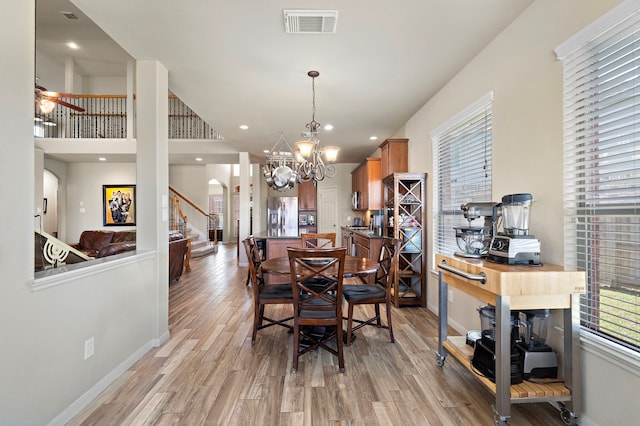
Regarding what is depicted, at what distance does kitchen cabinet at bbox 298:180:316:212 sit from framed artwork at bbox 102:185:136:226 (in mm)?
5123

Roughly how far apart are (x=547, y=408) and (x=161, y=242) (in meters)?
3.35

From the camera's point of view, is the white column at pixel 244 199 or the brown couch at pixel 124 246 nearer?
the brown couch at pixel 124 246

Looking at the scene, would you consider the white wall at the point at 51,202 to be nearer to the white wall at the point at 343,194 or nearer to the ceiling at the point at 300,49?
the ceiling at the point at 300,49

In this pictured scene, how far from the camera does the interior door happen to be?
Answer: 8539 millimetres

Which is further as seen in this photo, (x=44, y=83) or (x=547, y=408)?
(x=44, y=83)

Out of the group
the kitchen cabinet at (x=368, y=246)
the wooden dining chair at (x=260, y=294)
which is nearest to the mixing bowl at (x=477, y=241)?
the wooden dining chair at (x=260, y=294)

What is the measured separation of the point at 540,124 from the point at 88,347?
3438mm

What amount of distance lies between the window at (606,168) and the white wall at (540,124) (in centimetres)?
8

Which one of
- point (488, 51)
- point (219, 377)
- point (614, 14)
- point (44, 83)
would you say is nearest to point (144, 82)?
point (219, 377)

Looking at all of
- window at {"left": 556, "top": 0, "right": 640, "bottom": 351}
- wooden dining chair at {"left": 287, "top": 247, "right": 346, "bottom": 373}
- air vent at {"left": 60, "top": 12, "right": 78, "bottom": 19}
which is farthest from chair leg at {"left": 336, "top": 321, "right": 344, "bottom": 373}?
air vent at {"left": 60, "top": 12, "right": 78, "bottom": 19}

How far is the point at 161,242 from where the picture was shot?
288 cm

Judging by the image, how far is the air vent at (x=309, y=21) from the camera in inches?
83.8

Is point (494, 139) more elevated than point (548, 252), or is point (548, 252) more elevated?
point (494, 139)

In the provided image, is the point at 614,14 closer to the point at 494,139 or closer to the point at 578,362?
the point at 494,139
